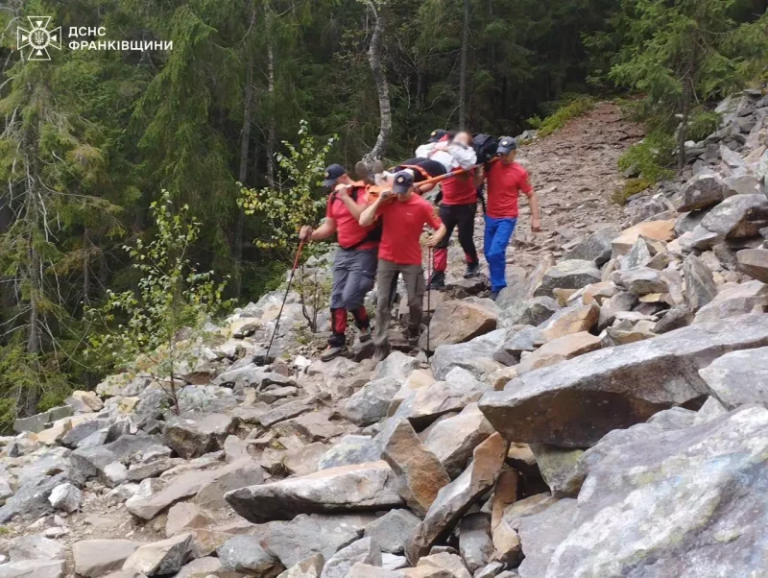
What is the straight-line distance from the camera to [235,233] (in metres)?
20.7

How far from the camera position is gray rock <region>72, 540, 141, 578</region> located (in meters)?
4.95

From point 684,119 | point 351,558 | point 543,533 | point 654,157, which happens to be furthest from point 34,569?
point 654,157

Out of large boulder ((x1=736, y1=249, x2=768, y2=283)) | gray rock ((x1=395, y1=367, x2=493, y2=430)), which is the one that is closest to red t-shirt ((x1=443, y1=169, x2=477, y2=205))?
gray rock ((x1=395, y1=367, x2=493, y2=430))

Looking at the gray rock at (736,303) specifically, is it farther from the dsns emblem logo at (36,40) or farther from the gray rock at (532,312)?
the dsns emblem logo at (36,40)

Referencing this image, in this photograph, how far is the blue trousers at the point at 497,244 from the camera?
8.87m

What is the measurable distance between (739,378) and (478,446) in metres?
1.51

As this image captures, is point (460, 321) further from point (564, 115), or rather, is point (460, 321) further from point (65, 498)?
point (564, 115)

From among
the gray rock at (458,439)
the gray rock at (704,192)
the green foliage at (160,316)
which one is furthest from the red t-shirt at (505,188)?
the gray rock at (458,439)

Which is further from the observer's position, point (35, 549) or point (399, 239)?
point (399, 239)

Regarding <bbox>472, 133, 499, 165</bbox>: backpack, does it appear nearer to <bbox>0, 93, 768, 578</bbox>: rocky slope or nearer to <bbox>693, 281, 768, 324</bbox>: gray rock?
<bbox>0, 93, 768, 578</bbox>: rocky slope

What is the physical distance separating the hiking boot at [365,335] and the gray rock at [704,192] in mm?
3958

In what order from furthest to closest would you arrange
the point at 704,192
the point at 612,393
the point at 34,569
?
the point at 704,192, the point at 34,569, the point at 612,393

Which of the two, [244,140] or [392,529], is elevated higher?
[244,140]

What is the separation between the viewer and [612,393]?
12.4 feet
